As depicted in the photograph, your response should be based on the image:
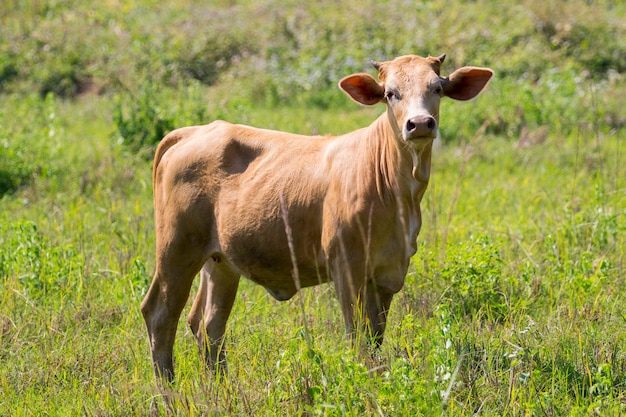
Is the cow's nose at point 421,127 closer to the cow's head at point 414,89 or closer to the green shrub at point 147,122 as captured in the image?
the cow's head at point 414,89

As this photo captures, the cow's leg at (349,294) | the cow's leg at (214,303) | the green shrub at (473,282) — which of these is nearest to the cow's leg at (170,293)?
the cow's leg at (214,303)

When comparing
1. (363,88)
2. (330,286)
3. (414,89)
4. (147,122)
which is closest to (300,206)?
(363,88)

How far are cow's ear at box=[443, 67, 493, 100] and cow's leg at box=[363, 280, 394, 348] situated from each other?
1.18m

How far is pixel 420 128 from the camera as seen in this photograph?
4660 millimetres

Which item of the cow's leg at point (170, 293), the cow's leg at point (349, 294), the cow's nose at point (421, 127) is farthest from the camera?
the cow's leg at point (170, 293)

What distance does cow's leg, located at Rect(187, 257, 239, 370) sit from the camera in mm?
5887

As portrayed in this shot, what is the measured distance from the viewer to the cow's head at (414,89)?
4.73 m

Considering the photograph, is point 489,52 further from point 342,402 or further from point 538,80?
point 342,402

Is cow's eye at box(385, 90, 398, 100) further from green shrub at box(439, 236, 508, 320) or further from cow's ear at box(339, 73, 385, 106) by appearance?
green shrub at box(439, 236, 508, 320)

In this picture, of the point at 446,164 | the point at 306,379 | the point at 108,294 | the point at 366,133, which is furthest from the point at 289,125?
the point at 306,379

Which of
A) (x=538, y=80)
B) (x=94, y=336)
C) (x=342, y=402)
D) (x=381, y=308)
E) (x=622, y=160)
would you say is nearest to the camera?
(x=342, y=402)

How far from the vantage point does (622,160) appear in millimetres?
9969

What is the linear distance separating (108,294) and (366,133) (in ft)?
7.53

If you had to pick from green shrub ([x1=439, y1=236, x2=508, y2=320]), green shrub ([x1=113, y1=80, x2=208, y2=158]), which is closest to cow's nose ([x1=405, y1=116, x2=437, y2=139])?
green shrub ([x1=439, y1=236, x2=508, y2=320])
